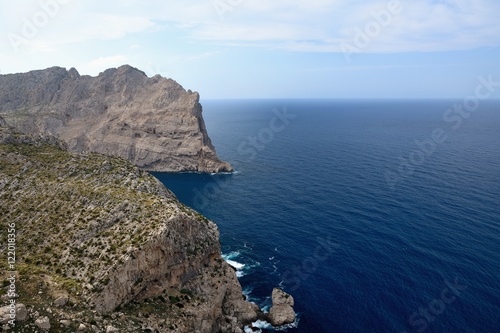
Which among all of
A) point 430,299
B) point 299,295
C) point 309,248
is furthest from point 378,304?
point 309,248

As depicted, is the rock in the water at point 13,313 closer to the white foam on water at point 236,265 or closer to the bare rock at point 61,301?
the bare rock at point 61,301

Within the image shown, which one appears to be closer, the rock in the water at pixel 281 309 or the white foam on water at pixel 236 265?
the rock in the water at pixel 281 309

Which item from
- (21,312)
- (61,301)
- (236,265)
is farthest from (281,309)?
(21,312)

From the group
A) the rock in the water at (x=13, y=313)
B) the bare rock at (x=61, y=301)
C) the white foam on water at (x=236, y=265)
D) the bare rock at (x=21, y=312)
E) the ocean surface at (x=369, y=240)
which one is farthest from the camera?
the white foam on water at (x=236, y=265)

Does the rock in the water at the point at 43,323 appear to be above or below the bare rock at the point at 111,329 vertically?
above

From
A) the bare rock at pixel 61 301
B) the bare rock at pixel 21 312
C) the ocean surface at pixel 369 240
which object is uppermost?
the bare rock at pixel 21 312

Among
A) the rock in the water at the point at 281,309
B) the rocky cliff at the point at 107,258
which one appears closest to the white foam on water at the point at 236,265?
the rock in the water at the point at 281,309
